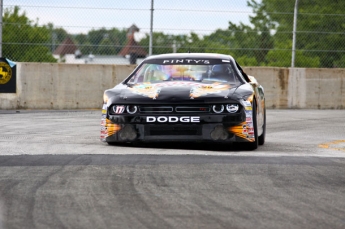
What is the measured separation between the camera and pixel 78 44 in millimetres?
19812

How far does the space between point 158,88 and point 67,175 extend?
120 inches

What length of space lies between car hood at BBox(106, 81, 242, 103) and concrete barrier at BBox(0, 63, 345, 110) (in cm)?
894

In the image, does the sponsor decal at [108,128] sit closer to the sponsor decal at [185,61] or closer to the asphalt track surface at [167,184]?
the asphalt track surface at [167,184]

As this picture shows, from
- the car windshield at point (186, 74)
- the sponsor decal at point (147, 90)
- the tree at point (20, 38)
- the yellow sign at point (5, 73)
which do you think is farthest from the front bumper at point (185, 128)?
the yellow sign at point (5, 73)

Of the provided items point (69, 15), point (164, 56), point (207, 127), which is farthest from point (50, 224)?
point (69, 15)

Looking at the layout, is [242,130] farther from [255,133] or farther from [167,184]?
[167,184]

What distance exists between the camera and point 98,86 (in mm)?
19750

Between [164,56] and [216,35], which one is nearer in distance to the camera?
[164,56]

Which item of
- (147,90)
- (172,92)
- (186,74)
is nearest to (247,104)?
(172,92)

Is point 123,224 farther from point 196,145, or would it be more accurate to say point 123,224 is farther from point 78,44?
point 78,44

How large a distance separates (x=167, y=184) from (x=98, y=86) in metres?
12.9

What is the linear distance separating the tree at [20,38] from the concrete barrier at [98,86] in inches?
15.1

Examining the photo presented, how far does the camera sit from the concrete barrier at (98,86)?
63.1 ft

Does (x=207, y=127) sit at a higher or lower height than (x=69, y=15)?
lower
